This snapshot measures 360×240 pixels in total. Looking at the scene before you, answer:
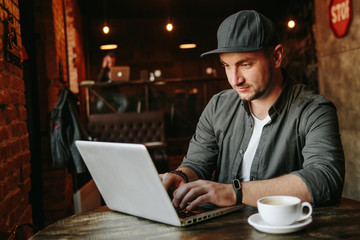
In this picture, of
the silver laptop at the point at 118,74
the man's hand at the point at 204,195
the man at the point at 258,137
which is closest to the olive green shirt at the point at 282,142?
the man at the point at 258,137

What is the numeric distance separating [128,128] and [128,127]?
15 millimetres

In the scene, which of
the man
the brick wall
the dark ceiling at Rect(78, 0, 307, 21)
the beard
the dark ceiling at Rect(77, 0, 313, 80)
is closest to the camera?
the man

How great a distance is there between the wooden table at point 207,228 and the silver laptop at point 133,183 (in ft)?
0.08

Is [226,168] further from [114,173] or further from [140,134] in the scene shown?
[140,134]

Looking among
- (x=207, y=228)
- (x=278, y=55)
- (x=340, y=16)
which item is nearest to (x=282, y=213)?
(x=207, y=228)

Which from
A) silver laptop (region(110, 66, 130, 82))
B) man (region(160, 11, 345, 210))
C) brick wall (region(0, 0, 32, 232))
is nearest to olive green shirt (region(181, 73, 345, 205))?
man (region(160, 11, 345, 210))

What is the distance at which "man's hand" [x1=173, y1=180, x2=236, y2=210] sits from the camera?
4.08 feet

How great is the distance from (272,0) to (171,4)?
8.07 ft

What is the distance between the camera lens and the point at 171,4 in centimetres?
942

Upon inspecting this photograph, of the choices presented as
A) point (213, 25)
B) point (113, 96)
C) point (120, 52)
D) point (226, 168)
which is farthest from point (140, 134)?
point (213, 25)

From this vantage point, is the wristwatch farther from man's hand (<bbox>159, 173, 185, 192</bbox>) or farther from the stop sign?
the stop sign

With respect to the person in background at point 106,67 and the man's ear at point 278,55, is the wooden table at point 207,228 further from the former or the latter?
the person in background at point 106,67

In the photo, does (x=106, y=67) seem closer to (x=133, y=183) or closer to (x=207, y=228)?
(x=133, y=183)

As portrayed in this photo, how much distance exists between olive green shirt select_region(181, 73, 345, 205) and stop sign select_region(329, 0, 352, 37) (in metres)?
1.99
